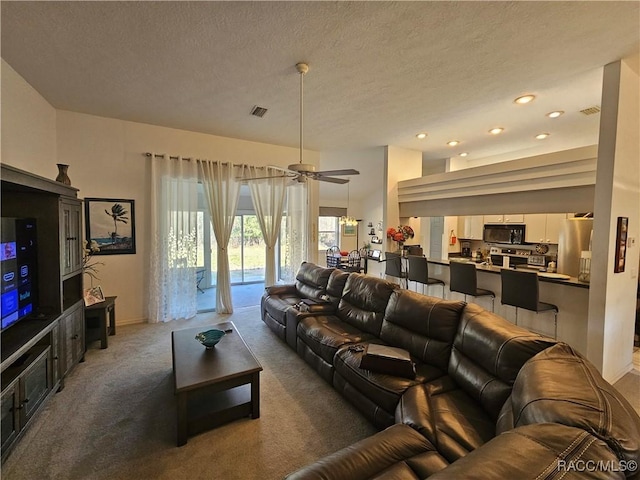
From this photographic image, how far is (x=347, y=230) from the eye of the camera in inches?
394

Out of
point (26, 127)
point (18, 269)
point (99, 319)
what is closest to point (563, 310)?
point (18, 269)

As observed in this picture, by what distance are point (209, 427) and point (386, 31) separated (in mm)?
3385

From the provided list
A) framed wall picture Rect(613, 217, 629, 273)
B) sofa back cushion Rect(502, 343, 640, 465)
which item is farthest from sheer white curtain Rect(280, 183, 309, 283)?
sofa back cushion Rect(502, 343, 640, 465)

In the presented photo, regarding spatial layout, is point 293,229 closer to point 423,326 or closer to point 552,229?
point 423,326

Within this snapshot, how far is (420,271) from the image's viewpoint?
4.55 meters

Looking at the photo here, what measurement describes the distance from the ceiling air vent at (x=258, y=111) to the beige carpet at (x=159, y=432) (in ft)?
10.6

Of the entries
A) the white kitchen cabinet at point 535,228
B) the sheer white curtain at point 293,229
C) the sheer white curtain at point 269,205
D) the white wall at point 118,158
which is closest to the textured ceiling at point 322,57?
the white wall at point 118,158

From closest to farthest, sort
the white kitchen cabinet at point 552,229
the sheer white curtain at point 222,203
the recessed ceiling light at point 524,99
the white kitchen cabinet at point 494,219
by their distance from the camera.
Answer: the recessed ceiling light at point 524,99 < the sheer white curtain at point 222,203 < the white kitchen cabinet at point 552,229 < the white kitchen cabinet at point 494,219

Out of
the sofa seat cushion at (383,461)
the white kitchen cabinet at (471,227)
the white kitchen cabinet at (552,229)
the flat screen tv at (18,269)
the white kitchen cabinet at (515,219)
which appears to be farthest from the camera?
the white kitchen cabinet at (471,227)

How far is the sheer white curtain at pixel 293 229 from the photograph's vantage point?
561 cm

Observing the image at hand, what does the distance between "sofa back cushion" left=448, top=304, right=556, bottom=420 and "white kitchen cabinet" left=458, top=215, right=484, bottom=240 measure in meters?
5.31

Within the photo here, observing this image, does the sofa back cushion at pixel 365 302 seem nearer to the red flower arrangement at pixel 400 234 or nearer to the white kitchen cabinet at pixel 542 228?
the red flower arrangement at pixel 400 234

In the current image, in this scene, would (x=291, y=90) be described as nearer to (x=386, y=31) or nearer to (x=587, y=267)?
(x=386, y=31)

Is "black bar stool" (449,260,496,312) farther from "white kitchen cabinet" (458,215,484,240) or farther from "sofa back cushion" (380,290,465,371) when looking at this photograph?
"white kitchen cabinet" (458,215,484,240)
